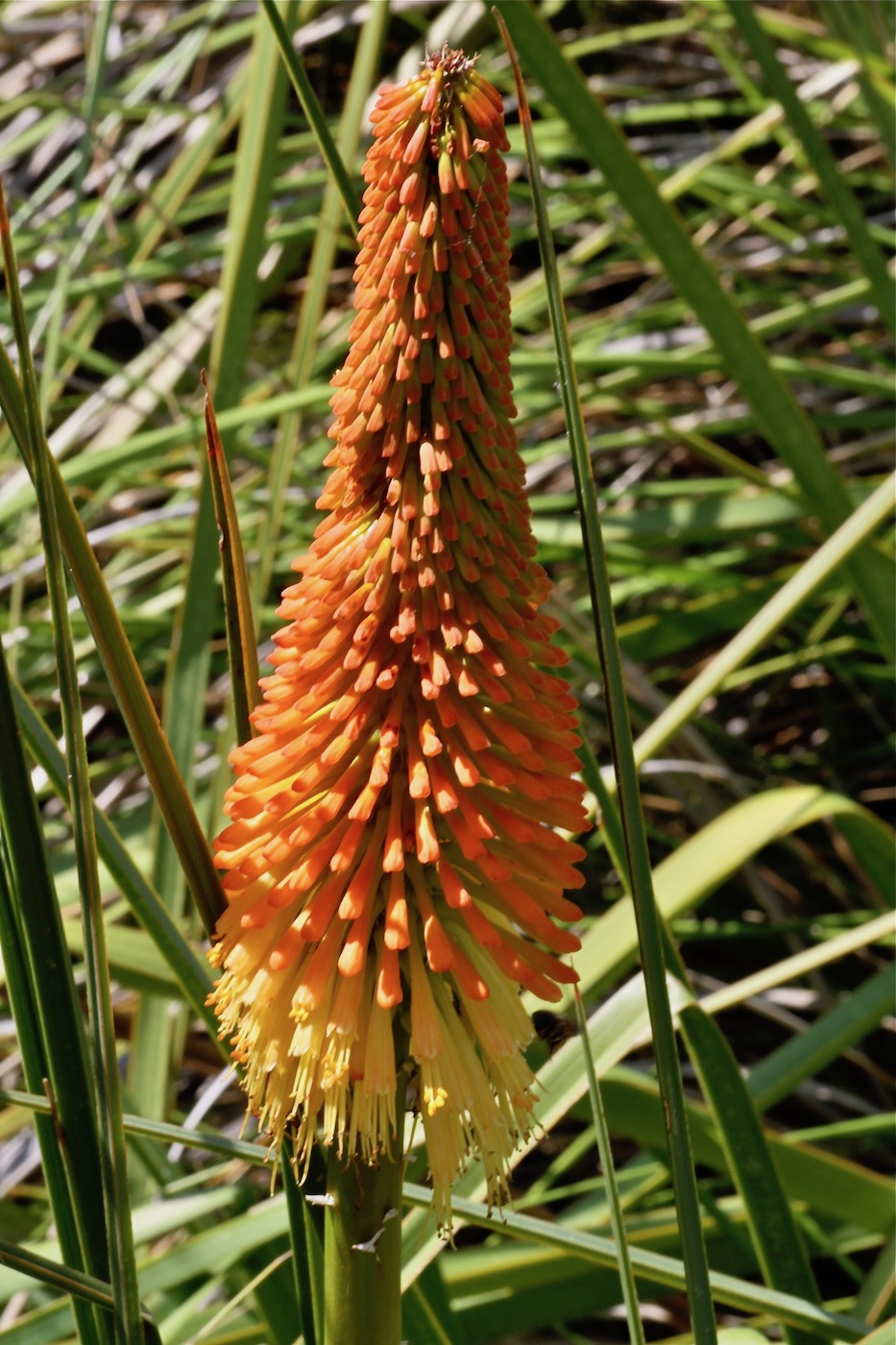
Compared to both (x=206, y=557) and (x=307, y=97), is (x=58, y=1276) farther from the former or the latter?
(x=206, y=557)

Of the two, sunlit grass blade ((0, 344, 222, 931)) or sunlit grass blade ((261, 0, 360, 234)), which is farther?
sunlit grass blade ((261, 0, 360, 234))

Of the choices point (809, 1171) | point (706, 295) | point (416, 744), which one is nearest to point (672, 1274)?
point (809, 1171)

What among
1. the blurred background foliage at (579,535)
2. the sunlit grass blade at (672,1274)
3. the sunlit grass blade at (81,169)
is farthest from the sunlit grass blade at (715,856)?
the sunlit grass blade at (81,169)

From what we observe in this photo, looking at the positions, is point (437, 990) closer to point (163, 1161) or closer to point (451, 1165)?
point (451, 1165)

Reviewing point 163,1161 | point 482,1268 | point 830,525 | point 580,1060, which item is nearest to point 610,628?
point 580,1060

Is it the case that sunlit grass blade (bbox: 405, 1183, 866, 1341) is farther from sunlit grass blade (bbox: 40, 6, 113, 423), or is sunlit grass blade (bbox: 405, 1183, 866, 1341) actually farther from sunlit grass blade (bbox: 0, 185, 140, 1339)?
sunlit grass blade (bbox: 40, 6, 113, 423)

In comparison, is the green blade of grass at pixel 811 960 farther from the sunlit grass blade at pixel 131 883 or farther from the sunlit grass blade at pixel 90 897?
the sunlit grass blade at pixel 90 897

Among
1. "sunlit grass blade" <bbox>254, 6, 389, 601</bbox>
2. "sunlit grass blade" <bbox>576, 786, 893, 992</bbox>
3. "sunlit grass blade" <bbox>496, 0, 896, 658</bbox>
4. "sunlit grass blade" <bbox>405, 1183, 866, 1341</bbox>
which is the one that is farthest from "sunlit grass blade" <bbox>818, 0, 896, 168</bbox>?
"sunlit grass blade" <bbox>405, 1183, 866, 1341</bbox>
